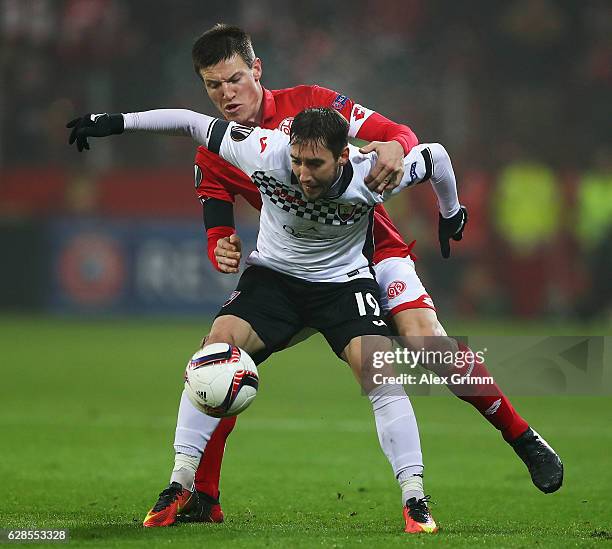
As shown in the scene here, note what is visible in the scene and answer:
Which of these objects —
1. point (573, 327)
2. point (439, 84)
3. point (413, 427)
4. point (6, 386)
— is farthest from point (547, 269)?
point (413, 427)

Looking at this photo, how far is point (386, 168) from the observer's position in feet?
15.1

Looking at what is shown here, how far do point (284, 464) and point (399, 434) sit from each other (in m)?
1.96

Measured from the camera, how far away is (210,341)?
464cm

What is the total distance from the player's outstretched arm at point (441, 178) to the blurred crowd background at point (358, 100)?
1017 centimetres

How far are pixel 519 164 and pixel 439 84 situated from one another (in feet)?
5.93

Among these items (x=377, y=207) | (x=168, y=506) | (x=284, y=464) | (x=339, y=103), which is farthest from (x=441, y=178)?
(x=284, y=464)

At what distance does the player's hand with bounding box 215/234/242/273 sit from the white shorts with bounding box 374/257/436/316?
2.06 feet

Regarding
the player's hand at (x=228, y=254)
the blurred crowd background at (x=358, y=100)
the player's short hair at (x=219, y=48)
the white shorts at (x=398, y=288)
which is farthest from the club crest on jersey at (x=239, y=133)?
the blurred crowd background at (x=358, y=100)

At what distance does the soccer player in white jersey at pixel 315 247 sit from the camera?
4504 mm

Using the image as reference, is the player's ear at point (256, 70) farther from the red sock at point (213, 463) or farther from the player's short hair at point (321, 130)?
the red sock at point (213, 463)

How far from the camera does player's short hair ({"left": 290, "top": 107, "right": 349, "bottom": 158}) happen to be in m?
4.43

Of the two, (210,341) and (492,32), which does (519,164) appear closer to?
(492,32)
